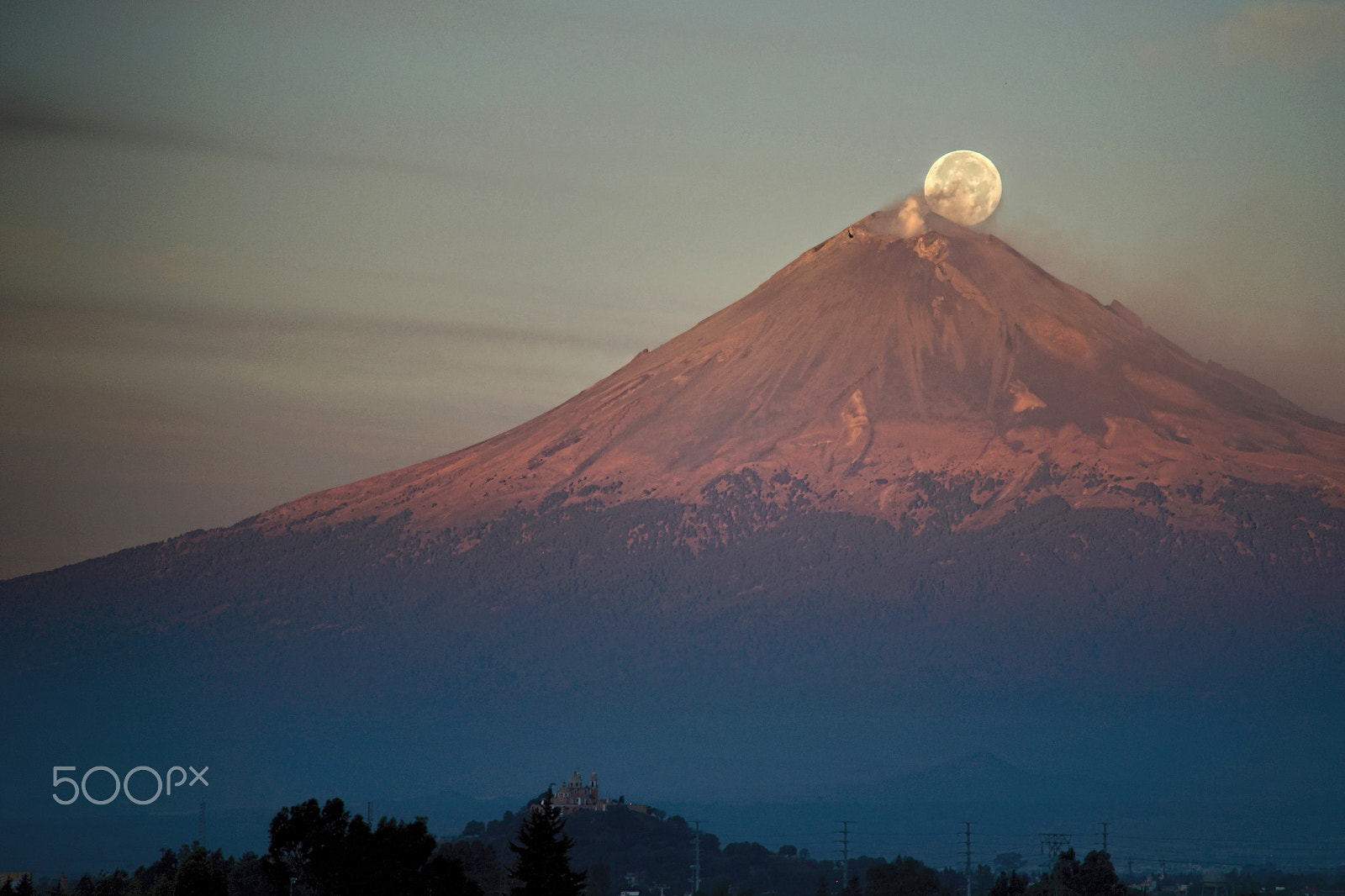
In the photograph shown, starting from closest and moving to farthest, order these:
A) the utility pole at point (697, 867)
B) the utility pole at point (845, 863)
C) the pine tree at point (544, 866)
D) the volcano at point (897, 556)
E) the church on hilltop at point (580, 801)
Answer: the pine tree at point (544, 866)
the utility pole at point (845, 863)
the utility pole at point (697, 867)
the church on hilltop at point (580, 801)
the volcano at point (897, 556)

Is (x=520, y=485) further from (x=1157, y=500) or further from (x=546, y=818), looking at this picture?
(x=546, y=818)

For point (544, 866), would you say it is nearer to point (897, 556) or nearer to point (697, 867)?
point (697, 867)

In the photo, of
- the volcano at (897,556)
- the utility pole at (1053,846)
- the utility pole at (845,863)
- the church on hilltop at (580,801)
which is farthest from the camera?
the volcano at (897,556)

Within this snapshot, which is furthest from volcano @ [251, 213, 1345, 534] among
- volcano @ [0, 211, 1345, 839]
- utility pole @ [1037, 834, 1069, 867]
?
utility pole @ [1037, 834, 1069, 867]

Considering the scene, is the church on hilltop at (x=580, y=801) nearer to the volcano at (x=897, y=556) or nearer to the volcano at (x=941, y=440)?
the volcano at (x=897, y=556)

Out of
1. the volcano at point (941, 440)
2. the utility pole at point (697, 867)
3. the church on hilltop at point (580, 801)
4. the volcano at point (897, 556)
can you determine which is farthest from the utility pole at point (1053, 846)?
the volcano at point (941, 440)

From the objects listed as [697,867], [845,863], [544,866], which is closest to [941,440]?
[845,863]

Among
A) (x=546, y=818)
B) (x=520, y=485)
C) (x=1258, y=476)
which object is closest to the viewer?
(x=546, y=818)

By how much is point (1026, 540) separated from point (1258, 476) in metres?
25.5

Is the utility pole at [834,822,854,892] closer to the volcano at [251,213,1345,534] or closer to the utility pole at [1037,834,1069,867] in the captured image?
the utility pole at [1037,834,1069,867]

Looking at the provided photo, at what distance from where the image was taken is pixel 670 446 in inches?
7520

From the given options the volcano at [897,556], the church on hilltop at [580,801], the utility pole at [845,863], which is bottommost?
the utility pole at [845,863]

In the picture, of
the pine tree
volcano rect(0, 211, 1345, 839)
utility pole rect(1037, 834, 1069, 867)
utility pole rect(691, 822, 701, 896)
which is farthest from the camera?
volcano rect(0, 211, 1345, 839)

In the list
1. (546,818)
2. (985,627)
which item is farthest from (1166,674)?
(546,818)
